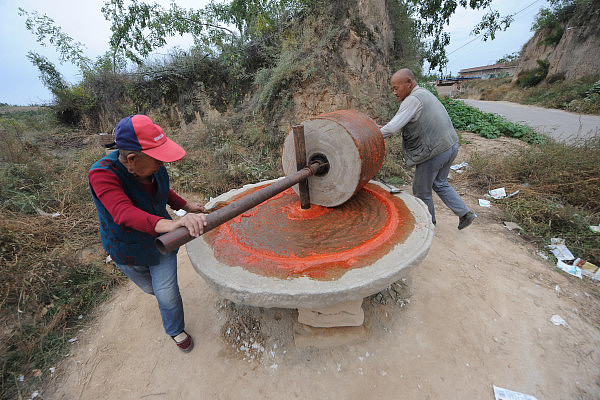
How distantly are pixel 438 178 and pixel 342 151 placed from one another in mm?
1593

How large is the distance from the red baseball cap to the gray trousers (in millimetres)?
2594

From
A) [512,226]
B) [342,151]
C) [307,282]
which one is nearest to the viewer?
A: [307,282]

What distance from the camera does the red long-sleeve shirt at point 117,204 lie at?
4.38 ft

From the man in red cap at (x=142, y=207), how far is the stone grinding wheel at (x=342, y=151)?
1.08 meters

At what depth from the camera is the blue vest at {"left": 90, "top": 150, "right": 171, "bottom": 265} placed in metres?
1.51

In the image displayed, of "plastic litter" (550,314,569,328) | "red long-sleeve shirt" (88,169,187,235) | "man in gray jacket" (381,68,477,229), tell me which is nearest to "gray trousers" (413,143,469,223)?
"man in gray jacket" (381,68,477,229)

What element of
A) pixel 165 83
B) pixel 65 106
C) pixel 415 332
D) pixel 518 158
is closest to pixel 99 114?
pixel 65 106

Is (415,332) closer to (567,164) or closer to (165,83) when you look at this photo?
(567,164)

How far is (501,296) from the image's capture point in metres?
2.33

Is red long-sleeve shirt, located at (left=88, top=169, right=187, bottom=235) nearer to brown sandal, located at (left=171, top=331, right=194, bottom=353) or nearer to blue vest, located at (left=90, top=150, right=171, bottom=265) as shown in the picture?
blue vest, located at (left=90, top=150, right=171, bottom=265)

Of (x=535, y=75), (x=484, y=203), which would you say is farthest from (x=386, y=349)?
(x=535, y=75)

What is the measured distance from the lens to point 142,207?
1.62 m

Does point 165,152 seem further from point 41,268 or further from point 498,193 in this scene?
point 498,193

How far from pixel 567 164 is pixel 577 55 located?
14900 millimetres
